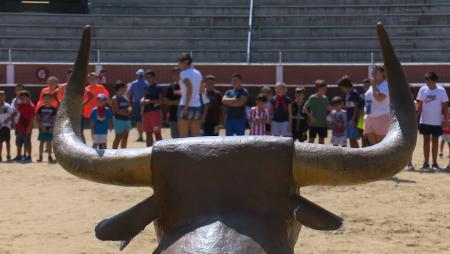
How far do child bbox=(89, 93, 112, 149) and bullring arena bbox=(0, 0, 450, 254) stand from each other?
2.52ft

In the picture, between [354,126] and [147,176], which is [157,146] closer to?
[147,176]

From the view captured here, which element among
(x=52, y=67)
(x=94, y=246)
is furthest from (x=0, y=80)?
(x=94, y=246)

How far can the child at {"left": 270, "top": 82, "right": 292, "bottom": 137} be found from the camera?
13.9 m

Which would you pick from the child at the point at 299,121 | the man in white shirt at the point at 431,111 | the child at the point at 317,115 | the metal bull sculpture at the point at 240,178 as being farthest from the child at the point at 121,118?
the metal bull sculpture at the point at 240,178

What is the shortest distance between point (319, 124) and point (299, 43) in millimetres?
17235

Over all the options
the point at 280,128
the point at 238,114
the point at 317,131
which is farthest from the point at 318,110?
the point at 238,114

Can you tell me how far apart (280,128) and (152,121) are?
2.26 metres

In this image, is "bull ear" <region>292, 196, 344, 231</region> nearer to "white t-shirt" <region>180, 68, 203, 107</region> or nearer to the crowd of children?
"white t-shirt" <region>180, 68, 203, 107</region>

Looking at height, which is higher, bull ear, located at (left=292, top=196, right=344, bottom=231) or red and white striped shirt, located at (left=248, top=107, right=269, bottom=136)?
bull ear, located at (left=292, top=196, right=344, bottom=231)

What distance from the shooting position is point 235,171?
320 centimetres

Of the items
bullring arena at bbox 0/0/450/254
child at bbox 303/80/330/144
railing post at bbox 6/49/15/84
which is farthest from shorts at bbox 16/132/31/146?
railing post at bbox 6/49/15/84

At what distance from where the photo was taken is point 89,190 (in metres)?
10.7

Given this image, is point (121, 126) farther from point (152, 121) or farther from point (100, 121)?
point (152, 121)

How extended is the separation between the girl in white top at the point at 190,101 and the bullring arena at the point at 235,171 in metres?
1.63
